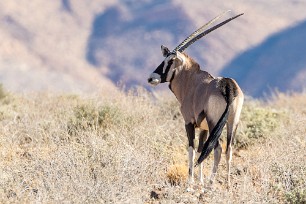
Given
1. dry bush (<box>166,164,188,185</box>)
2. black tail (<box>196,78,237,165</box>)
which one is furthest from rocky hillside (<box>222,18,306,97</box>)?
black tail (<box>196,78,237,165</box>)

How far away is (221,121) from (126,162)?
1.16 m

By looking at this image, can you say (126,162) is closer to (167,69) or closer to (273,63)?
(167,69)

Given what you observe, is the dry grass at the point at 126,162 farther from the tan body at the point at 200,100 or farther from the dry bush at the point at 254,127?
the tan body at the point at 200,100

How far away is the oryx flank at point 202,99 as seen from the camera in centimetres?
788

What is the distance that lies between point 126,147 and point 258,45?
83496 millimetres

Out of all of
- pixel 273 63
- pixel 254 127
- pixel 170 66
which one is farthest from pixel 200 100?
pixel 273 63

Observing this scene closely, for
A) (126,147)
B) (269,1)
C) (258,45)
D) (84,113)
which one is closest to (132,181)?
(126,147)

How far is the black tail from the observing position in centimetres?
773

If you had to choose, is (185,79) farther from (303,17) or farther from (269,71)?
(303,17)

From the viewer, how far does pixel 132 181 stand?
296 inches

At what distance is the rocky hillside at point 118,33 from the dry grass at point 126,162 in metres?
65.1

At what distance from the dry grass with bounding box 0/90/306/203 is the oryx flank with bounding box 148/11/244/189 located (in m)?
0.51

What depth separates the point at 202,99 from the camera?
8.23m

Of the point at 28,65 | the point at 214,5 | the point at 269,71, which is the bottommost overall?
the point at 269,71
